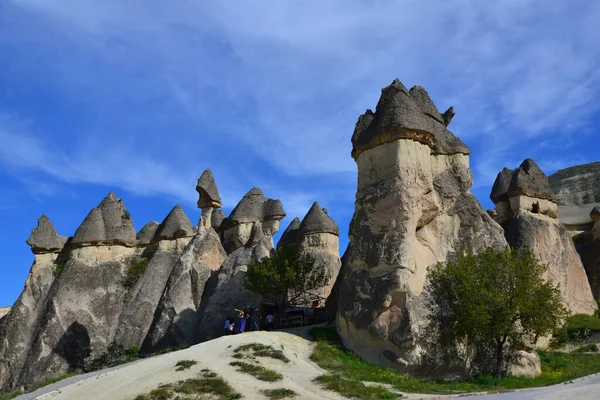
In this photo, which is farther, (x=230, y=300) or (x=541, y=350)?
(x=230, y=300)

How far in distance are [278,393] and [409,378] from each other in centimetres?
467

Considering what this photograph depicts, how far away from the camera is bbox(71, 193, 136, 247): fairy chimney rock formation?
3044cm

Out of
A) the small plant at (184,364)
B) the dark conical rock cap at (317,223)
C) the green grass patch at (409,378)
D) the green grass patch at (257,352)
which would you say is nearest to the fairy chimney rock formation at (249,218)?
the dark conical rock cap at (317,223)

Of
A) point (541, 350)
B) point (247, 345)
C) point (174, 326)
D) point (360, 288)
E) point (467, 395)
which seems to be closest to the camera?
point (467, 395)

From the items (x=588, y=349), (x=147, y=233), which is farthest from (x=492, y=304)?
(x=147, y=233)

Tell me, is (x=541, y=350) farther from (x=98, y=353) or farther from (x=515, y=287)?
(x=98, y=353)

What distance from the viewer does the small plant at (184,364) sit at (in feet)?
49.5

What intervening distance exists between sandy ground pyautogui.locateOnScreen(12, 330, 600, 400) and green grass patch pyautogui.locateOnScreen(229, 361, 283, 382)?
17 centimetres

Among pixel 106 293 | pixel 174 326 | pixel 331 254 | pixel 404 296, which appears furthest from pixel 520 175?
pixel 106 293

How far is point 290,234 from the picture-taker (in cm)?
3331

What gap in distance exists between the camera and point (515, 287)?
17828mm

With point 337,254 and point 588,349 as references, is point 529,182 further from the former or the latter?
point 337,254

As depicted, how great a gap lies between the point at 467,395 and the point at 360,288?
557 cm

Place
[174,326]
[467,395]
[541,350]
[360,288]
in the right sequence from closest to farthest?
[467,395] < [360,288] < [541,350] < [174,326]
